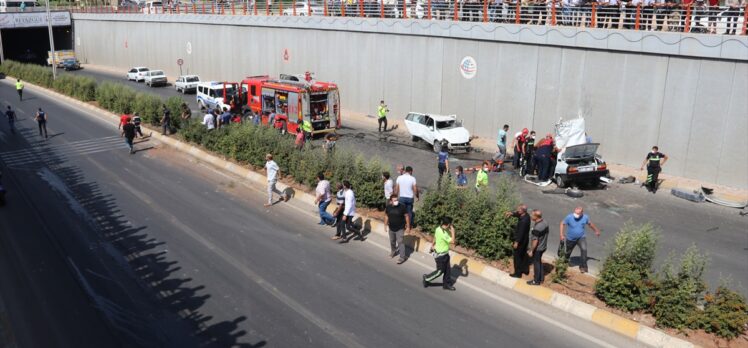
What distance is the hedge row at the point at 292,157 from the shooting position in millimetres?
16078

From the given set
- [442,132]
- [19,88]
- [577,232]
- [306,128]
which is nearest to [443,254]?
[577,232]

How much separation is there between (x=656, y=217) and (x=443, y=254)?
858 centimetres

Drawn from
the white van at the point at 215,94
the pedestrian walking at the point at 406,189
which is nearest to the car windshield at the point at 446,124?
the pedestrian walking at the point at 406,189

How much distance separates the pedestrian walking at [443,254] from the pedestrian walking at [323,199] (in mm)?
4189

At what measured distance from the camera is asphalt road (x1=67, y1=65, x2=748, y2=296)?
44.1ft

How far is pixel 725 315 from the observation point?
9297mm

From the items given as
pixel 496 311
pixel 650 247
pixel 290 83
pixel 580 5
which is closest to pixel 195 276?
pixel 496 311

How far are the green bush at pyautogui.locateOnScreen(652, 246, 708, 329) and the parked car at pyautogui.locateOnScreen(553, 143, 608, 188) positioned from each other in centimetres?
916

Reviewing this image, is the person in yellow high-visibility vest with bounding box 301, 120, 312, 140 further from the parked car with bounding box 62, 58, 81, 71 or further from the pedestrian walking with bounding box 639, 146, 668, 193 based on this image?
the parked car with bounding box 62, 58, 81, 71

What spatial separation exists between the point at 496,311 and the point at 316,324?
3221mm

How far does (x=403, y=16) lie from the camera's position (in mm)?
31062

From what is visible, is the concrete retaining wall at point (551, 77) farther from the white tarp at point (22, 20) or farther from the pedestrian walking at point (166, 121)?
the white tarp at point (22, 20)

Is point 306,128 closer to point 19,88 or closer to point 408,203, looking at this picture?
point 408,203

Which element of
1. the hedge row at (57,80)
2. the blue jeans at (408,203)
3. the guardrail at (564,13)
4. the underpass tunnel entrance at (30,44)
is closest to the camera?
the blue jeans at (408,203)
